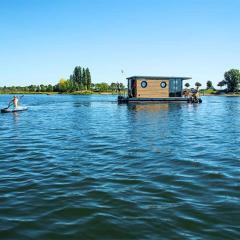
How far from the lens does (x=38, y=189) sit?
392 inches

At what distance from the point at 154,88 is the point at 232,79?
393 ft

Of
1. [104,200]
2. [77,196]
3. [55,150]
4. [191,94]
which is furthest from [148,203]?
[191,94]

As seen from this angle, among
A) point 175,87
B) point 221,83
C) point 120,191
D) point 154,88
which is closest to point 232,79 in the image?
point 221,83

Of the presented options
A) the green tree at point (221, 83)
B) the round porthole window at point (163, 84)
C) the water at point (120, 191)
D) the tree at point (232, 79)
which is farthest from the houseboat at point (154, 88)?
the green tree at point (221, 83)

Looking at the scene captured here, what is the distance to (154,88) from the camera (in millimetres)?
64000

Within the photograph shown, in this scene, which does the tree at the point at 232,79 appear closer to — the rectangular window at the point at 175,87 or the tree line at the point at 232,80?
the tree line at the point at 232,80

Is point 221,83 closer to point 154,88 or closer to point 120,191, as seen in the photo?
point 154,88

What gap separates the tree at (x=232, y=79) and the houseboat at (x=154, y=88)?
11526 centimetres

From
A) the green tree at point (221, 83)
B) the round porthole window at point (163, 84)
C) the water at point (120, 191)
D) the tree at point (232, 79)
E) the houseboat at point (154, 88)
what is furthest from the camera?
the green tree at point (221, 83)

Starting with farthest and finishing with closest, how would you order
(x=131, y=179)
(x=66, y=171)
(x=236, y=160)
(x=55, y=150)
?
(x=55, y=150) < (x=236, y=160) < (x=66, y=171) < (x=131, y=179)

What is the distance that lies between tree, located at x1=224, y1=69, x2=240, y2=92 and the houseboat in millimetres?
115261

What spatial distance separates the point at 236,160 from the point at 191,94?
5870 centimetres

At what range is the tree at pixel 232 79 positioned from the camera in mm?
170500

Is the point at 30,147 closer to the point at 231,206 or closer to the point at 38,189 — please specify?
the point at 38,189
